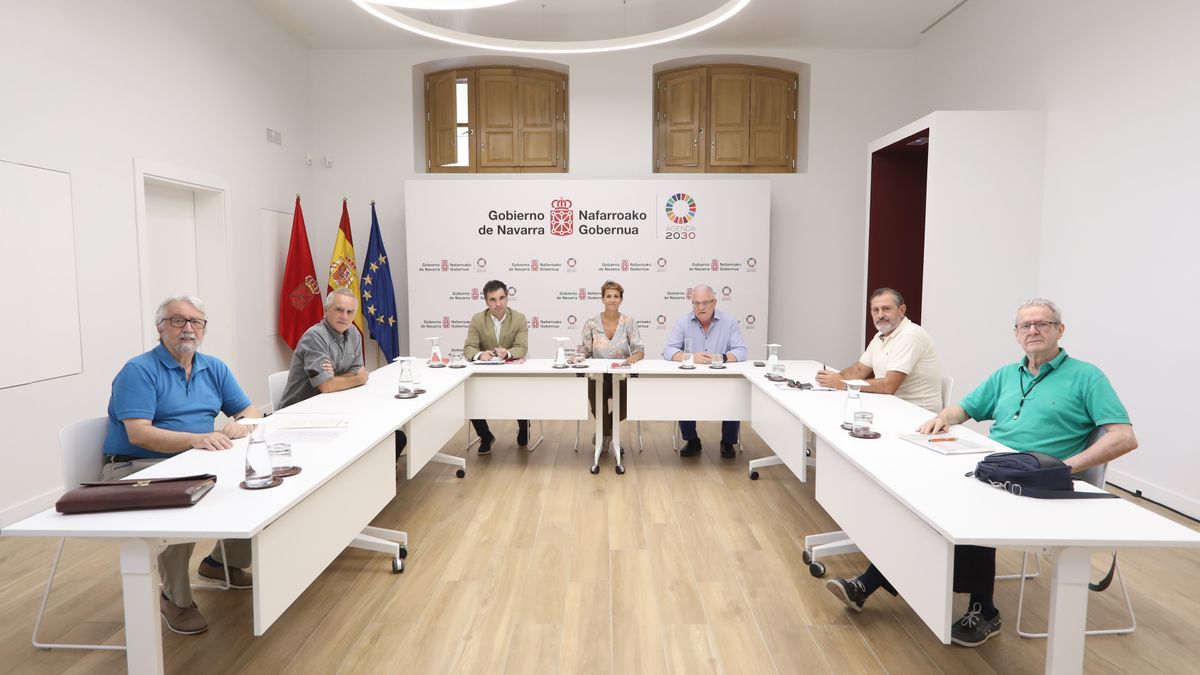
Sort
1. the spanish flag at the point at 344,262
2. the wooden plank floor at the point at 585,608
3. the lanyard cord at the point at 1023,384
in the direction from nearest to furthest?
1. the wooden plank floor at the point at 585,608
2. the lanyard cord at the point at 1023,384
3. the spanish flag at the point at 344,262

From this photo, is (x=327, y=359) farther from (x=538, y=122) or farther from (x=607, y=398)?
(x=538, y=122)

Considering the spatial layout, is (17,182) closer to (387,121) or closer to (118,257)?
(118,257)

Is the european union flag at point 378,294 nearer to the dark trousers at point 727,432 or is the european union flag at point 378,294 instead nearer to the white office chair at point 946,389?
the dark trousers at point 727,432

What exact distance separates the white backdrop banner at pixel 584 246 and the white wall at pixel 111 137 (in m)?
1.58

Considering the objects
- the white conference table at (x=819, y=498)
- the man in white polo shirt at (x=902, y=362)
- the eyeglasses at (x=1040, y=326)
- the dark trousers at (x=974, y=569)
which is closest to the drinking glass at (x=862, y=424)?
the white conference table at (x=819, y=498)

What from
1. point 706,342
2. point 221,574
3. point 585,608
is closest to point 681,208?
point 706,342

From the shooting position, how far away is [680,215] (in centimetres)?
664

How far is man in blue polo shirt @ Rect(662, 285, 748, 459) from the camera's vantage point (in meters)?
4.86

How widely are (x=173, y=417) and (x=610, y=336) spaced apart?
3135 mm

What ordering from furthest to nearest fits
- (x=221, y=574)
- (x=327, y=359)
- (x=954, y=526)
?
(x=327, y=359)
(x=221, y=574)
(x=954, y=526)

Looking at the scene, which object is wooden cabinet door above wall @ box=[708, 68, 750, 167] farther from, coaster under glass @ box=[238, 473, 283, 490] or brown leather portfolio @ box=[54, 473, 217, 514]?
brown leather portfolio @ box=[54, 473, 217, 514]

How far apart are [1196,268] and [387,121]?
6.81 meters

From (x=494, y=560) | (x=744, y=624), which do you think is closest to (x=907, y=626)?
(x=744, y=624)

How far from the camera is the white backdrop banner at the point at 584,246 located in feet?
21.8
